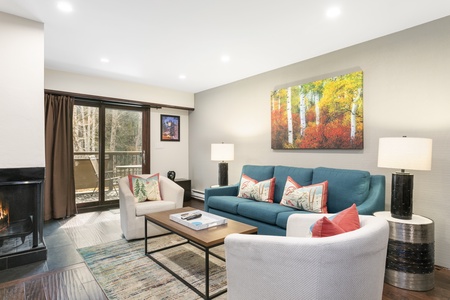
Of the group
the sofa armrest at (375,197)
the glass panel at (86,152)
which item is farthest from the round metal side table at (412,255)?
the glass panel at (86,152)

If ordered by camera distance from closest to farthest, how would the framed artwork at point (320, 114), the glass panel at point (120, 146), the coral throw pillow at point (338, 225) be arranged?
the coral throw pillow at point (338, 225) < the framed artwork at point (320, 114) < the glass panel at point (120, 146)

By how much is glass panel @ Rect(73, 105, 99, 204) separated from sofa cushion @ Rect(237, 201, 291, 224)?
10.0 feet

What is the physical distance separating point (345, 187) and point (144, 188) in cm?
259

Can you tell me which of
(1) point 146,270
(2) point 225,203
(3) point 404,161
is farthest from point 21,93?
(3) point 404,161

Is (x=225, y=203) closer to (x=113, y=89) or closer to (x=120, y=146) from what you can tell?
(x=120, y=146)

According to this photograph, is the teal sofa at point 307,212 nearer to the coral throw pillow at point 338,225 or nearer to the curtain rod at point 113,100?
the coral throw pillow at point 338,225

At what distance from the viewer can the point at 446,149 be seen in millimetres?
2391

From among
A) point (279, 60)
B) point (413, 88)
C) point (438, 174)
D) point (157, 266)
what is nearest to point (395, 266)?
point (438, 174)

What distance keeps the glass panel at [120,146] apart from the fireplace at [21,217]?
88.6 inches

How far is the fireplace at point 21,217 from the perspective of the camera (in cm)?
242

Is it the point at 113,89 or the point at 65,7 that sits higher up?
the point at 65,7

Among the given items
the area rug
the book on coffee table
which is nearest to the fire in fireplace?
the area rug

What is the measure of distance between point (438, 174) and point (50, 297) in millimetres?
3577

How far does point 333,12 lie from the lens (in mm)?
2363
